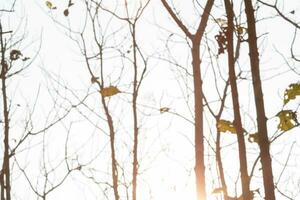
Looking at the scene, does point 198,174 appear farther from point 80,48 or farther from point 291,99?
point 80,48

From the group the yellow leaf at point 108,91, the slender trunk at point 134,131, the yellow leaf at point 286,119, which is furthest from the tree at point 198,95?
the slender trunk at point 134,131

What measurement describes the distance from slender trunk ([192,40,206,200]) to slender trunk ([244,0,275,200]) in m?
2.24

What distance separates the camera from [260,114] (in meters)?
2.21

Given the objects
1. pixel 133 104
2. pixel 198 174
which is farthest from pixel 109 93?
pixel 133 104

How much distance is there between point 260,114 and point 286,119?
2.48 feet

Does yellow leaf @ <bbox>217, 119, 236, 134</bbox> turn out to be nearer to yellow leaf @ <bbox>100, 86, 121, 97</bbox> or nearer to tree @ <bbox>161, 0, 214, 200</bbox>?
tree @ <bbox>161, 0, 214, 200</bbox>

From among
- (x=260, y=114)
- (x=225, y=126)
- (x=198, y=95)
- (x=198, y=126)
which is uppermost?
(x=198, y=95)

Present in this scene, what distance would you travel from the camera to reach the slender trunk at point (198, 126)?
4434mm

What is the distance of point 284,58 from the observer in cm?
367

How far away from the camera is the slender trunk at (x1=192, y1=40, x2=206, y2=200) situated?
443 cm

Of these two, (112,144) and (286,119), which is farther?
(112,144)

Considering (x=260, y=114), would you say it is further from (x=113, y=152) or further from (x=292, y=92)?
(x=113, y=152)

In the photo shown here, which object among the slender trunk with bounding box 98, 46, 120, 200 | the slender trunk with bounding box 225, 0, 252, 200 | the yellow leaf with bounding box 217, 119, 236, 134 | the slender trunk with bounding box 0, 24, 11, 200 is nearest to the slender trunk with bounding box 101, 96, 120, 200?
the slender trunk with bounding box 98, 46, 120, 200

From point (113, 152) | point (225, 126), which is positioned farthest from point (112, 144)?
point (225, 126)
